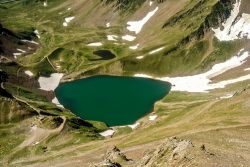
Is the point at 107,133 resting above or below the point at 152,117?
below

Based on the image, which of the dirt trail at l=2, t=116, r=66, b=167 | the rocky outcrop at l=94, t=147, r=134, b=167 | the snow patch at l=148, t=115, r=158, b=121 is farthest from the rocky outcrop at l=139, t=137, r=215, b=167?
the snow patch at l=148, t=115, r=158, b=121

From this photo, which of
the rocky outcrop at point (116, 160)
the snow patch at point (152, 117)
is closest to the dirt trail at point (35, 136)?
the snow patch at point (152, 117)

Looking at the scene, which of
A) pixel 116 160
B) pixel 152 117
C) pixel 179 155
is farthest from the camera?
pixel 152 117

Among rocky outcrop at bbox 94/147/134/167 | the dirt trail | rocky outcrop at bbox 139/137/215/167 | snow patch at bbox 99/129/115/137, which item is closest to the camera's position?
rocky outcrop at bbox 139/137/215/167

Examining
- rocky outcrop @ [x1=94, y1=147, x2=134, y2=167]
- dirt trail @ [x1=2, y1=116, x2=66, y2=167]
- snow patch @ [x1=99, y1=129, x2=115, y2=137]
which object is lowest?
snow patch @ [x1=99, y1=129, x2=115, y2=137]

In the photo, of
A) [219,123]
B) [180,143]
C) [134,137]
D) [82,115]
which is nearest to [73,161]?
[134,137]

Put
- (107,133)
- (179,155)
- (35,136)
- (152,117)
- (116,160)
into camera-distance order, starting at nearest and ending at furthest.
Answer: (179,155), (116,160), (35,136), (107,133), (152,117)

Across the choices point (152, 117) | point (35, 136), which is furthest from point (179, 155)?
point (152, 117)

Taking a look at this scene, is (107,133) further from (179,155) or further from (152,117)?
(179,155)

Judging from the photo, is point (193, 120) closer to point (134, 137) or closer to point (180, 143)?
point (134, 137)

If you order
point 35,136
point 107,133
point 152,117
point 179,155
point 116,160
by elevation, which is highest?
point 179,155

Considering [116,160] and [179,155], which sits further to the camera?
[116,160]

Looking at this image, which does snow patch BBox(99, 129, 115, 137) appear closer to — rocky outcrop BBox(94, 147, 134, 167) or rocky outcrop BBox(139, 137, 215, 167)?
rocky outcrop BBox(94, 147, 134, 167)
